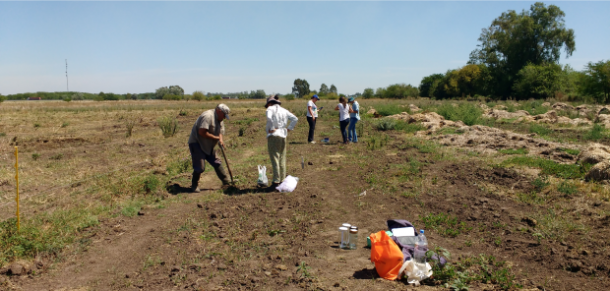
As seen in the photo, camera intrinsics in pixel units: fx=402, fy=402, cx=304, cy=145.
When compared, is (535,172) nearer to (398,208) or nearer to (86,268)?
(398,208)

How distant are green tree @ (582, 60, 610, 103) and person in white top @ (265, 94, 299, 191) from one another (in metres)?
38.5

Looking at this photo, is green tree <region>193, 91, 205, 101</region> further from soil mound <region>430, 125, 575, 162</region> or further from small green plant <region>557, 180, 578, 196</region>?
small green plant <region>557, 180, 578, 196</region>

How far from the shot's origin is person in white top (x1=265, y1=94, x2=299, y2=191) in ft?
25.8

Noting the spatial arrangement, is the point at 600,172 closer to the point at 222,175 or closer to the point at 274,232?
the point at 274,232

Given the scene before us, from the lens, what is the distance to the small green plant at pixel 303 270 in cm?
451

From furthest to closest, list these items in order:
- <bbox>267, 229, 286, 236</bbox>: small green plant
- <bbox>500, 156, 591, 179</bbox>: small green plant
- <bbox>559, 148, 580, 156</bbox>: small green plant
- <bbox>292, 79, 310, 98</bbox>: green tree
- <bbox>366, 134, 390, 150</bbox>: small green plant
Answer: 1. <bbox>292, 79, 310, 98</bbox>: green tree
2. <bbox>366, 134, 390, 150</bbox>: small green plant
3. <bbox>559, 148, 580, 156</bbox>: small green plant
4. <bbox>500, 156, 591, 179</bbox>: small green plant
5. <bbox>267, 229, 286, 236</bbox>: small green plant

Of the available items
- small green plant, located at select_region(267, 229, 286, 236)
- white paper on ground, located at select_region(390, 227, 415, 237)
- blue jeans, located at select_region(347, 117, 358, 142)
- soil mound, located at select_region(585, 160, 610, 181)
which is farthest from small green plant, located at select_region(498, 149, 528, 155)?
small green plant, located at select_region(267, 229, 286, 236)

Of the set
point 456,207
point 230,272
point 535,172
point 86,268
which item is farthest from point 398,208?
point 86,268

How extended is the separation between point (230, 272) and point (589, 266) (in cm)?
421

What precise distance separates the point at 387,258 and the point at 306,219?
2.18 metres

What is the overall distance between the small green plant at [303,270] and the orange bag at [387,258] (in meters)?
0.77

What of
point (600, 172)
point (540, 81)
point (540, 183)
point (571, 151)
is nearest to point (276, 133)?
point (540, 183)

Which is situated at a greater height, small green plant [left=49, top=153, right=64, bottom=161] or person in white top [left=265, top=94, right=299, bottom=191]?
person in white top [left=265, top=94, right=299, bottom=191]

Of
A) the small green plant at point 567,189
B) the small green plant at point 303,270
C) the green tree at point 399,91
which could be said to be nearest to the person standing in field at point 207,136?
the small green plant at point 303,270
